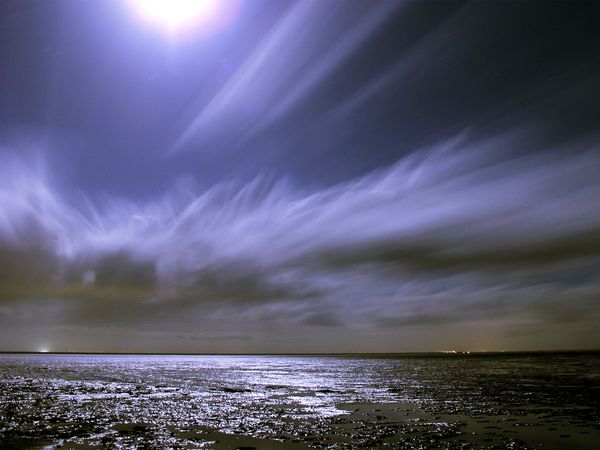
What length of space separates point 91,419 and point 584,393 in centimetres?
3936

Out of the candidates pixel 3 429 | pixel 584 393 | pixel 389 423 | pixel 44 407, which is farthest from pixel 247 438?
pixel 584 393

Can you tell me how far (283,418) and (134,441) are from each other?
30.9 ft

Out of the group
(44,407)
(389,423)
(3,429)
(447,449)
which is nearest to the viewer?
(447,449)

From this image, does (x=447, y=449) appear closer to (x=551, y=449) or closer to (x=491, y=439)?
(x=491, y=439)

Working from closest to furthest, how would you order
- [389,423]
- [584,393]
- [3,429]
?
[3,429], [389,423], [584,393]

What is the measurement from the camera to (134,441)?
17734 millimetres

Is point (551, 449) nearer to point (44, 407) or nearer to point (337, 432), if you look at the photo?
point (337, 432)

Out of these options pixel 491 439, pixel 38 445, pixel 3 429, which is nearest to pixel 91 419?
pixel 3 429

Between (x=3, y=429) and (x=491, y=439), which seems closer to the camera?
(x=491, y=439)

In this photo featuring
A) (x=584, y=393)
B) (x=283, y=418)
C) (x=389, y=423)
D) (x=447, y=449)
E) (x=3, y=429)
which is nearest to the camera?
(x=447, y=449)

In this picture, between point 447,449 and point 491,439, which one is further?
point 491,439

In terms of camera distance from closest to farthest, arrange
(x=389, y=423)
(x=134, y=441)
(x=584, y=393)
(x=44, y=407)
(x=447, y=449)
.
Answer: (x=447, y=449) → (x=134, y=441) → (x=389, y=423) → (x=44, y=407) → (x=584, y=393)

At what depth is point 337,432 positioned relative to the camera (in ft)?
65.9

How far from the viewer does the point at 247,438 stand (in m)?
18.7
